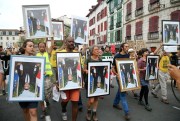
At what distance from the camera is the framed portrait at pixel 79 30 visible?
6773 millimetres

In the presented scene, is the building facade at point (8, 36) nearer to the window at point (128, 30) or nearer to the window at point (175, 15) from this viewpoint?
the window at point (128, 30)

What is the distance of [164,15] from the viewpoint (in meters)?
18.5

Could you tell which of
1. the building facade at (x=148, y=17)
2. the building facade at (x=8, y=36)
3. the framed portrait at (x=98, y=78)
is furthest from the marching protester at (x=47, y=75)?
the building facade at (x=8, y=36)

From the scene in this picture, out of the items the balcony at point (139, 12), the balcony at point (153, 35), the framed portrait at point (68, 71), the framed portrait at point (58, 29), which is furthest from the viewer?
the balcony at point (139, 12)

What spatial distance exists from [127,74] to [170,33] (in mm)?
3235

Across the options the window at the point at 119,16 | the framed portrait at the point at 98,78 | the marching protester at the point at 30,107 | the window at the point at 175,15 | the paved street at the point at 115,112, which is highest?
the window at the point at 119,16

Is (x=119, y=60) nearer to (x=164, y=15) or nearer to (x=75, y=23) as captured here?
(x=75, y=23)

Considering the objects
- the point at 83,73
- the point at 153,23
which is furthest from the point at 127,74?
the point at 153,23

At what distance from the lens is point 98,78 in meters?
5.28

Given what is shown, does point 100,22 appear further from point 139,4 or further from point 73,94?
point 73,94

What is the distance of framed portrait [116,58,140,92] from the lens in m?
5.64

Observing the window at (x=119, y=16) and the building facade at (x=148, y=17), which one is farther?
A: the window at (x=119, y=16)

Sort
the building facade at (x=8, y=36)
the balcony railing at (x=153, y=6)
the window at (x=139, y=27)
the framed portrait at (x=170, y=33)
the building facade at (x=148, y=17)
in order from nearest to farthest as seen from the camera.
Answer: the framed portrait at (x=170, y=33)
the building facade at (x=148, y=17)
the balcony railing at (x=153, y=6)
the window at (x=139, y=27)
the building facade at (x=8, y=36)

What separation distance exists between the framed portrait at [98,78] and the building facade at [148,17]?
13.3 m
